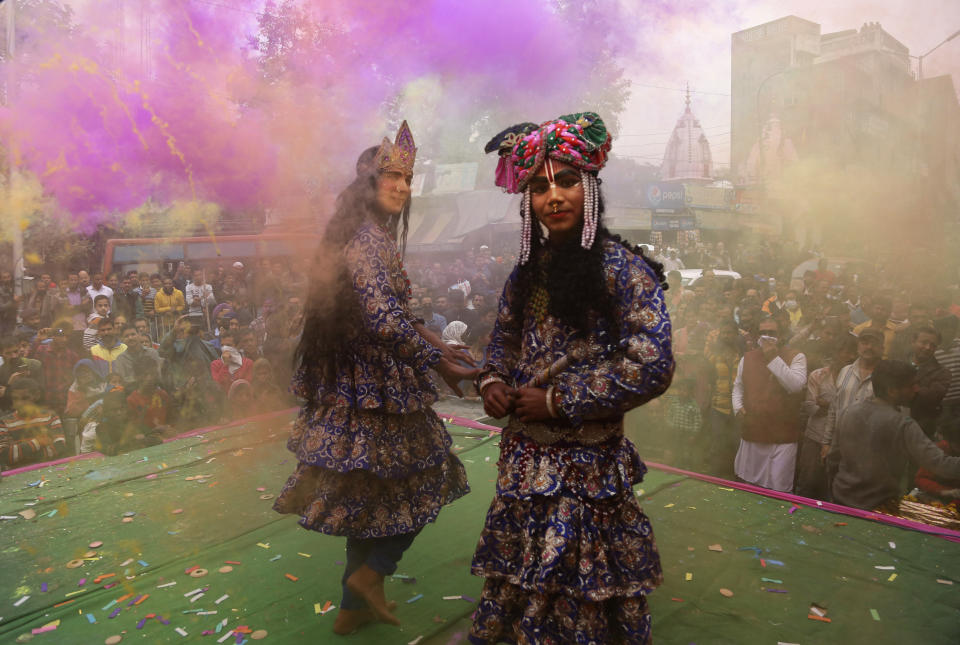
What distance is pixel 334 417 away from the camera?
3234 mm

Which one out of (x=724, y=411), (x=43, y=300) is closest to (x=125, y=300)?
(x=43, y=300)

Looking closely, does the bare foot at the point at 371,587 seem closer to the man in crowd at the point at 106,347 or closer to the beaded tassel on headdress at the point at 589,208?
the beaded tassel on headdress at the point at 589,208

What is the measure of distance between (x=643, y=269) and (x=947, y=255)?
7.85m

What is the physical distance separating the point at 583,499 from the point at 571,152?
1.23 m

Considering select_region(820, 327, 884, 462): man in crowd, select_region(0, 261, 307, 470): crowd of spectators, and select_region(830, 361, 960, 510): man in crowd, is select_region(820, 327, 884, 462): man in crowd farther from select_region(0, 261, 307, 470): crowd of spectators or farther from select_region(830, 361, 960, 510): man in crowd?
select_region(0, 261, 307, 470): crowd of spectators

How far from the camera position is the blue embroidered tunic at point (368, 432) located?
3.13 m

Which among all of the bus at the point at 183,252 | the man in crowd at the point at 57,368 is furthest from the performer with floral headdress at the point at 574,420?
the man in crowd at the point at 57,368

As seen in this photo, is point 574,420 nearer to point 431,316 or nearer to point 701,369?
point 701,369

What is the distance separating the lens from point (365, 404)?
3.15 meters

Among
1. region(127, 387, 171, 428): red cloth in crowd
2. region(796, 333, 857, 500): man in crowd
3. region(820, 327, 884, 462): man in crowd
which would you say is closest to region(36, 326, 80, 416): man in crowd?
region(127, 387, 171, 428): red cloth in crowd

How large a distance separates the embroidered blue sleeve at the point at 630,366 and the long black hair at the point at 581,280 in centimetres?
7

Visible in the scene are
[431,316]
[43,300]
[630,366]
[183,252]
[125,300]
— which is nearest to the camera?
[630,366]

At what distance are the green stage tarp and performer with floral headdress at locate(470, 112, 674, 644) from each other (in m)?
1.18

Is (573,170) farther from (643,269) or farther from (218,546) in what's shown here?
(218,546)
